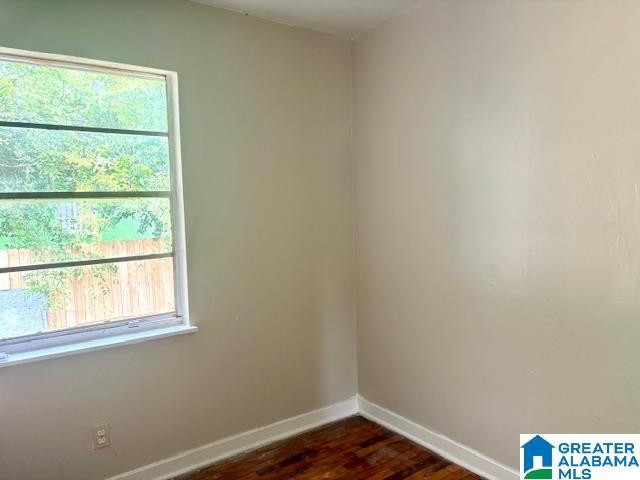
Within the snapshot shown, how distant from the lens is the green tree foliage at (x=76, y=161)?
76.9 inches

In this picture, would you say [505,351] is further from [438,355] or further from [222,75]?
[222,75]

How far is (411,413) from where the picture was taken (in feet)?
8.62

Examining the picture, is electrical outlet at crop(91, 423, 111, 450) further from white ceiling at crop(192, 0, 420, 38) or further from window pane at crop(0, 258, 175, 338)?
white ceiling at crop(192, 0, 420, 38)

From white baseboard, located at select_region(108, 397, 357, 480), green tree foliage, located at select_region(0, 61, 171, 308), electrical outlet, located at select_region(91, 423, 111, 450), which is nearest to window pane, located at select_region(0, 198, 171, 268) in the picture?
green tree foliage, located at select_region(0, 61, 171, 308)

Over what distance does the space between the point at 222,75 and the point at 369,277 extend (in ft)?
4.84

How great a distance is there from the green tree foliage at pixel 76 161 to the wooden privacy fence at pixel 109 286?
1.1 inches

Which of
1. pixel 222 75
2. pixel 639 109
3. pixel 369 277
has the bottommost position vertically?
pixel 369 277

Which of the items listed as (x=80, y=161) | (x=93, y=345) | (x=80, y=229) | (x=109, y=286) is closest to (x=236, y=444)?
(x=93, y=345)

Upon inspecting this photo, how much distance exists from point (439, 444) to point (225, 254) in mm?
1579

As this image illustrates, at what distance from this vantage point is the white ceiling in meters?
2.32

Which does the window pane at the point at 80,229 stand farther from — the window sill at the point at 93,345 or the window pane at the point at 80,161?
the window sill at the point at 93,345

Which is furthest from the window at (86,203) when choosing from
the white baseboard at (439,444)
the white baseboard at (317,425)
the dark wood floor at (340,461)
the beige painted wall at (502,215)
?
the white baseboard at (439,444)

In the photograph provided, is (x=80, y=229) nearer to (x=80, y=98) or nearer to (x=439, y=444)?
(x=80, y=98)

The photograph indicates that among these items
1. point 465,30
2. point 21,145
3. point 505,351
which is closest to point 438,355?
Result: point 505,351
